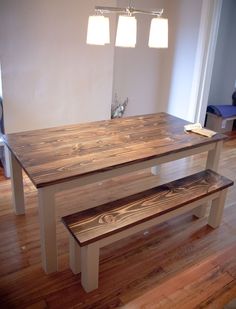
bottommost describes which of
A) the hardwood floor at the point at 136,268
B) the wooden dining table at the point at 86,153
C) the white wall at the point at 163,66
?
the hardwood floor at the point at 136,268

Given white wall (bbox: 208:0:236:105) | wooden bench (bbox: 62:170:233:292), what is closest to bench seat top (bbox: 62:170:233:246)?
wooden bench (bbox: 62:170:233:292)

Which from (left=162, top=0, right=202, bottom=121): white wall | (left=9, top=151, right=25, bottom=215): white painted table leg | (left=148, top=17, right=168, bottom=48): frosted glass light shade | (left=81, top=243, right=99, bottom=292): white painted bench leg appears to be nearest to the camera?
(left=81, top=243, right=99, bottom=292): white painted bench leg

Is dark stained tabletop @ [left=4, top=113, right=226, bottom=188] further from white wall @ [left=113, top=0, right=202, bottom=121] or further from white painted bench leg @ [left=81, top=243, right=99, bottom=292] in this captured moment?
white wall @ [left=113, top=0, right=202, bottom=121]

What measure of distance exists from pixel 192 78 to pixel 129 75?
2.63ft

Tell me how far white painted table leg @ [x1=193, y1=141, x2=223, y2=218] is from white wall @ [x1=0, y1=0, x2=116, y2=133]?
1.39 metres

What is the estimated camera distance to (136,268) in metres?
1.79

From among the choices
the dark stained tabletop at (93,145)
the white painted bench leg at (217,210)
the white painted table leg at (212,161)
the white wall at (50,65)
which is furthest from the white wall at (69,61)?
the white painted bench leg at (217,210)

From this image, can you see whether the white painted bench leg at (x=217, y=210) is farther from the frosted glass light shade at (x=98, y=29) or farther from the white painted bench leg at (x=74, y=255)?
the frosted glass light shade at (x=98, y=29)

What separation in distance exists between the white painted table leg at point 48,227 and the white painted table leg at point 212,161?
121 cm

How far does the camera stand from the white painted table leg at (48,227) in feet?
4.95

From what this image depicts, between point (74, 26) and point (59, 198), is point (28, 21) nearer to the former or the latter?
point (74, 26)

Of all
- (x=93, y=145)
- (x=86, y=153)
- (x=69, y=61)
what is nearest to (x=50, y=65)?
(x=69, y=61)

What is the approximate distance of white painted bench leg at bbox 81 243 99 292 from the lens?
150 centimetres

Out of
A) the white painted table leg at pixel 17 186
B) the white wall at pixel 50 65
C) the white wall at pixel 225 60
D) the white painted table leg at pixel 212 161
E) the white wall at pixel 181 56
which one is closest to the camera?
the white painted table leg at pixel 17 186
